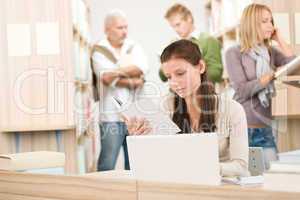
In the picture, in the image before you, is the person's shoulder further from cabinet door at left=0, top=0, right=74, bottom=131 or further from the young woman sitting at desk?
cabinet door at left=0, top=0, right=74, bottom=131

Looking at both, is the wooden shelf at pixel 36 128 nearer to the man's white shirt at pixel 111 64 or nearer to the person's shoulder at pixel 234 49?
the man's white shirt at pixel 111 64

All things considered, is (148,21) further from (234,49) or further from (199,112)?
(199,112)

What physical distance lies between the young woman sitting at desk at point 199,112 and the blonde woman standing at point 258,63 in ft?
1.44

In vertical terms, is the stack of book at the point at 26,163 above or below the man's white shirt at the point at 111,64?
below

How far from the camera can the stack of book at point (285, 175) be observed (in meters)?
0.74

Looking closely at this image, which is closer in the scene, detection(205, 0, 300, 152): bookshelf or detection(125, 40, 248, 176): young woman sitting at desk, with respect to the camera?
detection(125, 40, 248, 176): young woman sitting at desk

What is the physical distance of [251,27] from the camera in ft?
7.18

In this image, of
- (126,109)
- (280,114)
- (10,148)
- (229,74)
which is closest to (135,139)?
(126,109)

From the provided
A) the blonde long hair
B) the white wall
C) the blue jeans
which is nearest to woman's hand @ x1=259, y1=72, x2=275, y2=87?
the blonde long hair

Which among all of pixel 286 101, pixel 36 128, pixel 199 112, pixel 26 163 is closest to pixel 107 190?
pixel 26 163

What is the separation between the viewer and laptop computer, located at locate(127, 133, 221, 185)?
82cm

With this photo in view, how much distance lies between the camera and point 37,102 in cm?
237

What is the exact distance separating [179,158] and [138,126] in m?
0.22

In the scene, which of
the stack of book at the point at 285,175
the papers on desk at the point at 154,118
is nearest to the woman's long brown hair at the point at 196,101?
the papers on desk at the point at 154,118
